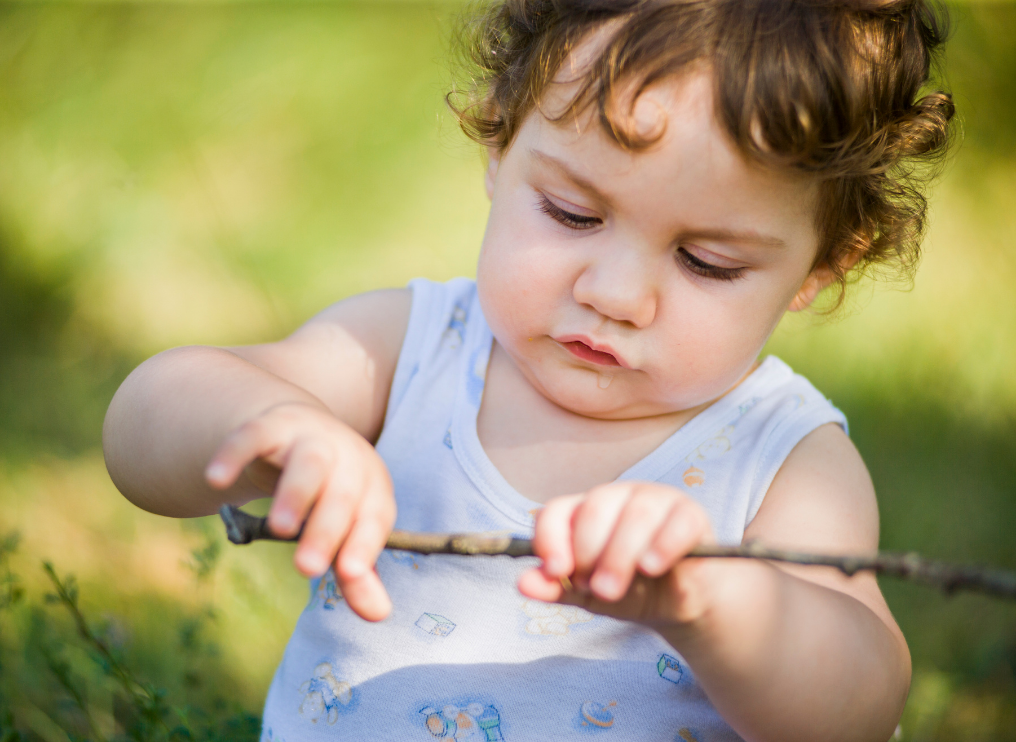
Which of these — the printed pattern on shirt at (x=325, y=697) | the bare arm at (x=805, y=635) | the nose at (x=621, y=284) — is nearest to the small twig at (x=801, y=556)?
the bare arm at (x=805, y=635)

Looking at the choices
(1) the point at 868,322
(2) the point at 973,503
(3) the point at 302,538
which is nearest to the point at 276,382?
(3) the point at 302,538

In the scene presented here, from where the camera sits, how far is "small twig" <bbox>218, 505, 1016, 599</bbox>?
0.56 metres

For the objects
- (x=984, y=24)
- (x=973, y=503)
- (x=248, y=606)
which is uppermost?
(x=984, y=24)

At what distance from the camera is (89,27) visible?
308 centimetres

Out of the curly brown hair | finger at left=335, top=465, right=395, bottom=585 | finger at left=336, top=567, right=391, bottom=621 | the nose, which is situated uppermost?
the curly brown hair

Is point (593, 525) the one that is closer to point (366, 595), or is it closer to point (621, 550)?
point (621, 550)

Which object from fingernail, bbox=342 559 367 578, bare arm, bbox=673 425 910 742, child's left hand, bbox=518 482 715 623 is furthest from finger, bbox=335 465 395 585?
bare arm, bbox=673 425 910 742

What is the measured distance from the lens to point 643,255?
103cm

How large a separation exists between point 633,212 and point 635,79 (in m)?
0.15

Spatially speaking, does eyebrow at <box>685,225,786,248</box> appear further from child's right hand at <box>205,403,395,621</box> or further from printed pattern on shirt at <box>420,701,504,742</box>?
printed pattern on shirt at <box>420,701,504,742</box>

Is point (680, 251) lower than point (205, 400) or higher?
higher

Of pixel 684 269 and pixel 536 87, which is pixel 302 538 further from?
pixel 536 87

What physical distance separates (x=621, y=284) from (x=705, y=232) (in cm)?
11

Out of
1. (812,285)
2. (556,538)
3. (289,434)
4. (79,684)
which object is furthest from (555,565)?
(79,684)
